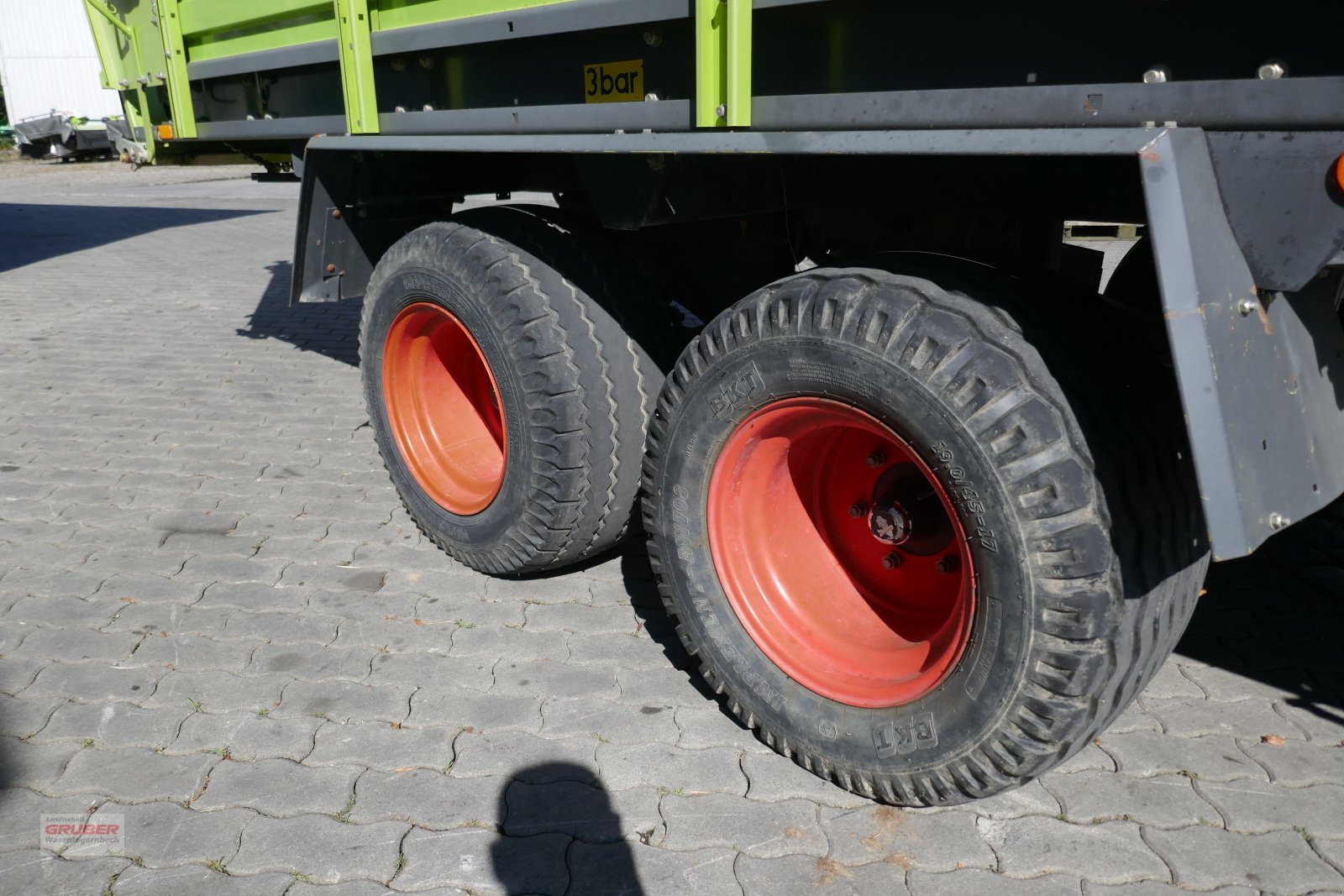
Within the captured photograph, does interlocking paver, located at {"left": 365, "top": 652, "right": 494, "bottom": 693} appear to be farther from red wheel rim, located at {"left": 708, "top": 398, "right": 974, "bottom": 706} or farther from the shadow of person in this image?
red wheel rim, located at {"left": 708, "top": 398, "right": 974, "bottom": 706}

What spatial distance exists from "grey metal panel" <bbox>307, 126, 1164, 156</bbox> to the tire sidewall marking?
0.42 meters

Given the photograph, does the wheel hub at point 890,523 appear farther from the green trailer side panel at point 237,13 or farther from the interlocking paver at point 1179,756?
the green trailer side panel at point 237,13

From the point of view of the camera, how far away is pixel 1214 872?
2.19 m

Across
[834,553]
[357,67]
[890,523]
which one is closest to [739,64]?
[890,523]

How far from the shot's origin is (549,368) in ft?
9.76

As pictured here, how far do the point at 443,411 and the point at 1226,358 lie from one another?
9.45 ft

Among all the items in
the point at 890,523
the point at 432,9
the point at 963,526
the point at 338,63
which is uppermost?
the point at 432,9

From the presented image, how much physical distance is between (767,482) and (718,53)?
3.53 ft

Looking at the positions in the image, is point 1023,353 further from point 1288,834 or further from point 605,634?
point 605,634

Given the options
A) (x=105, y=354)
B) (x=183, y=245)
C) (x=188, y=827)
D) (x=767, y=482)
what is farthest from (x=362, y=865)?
(x=183, y=245)

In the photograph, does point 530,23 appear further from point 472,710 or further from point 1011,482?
point 472,710

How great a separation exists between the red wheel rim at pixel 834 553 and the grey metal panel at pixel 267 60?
2011mm

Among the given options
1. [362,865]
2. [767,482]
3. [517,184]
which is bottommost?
[362,865]

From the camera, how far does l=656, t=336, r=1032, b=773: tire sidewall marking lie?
2.01m
